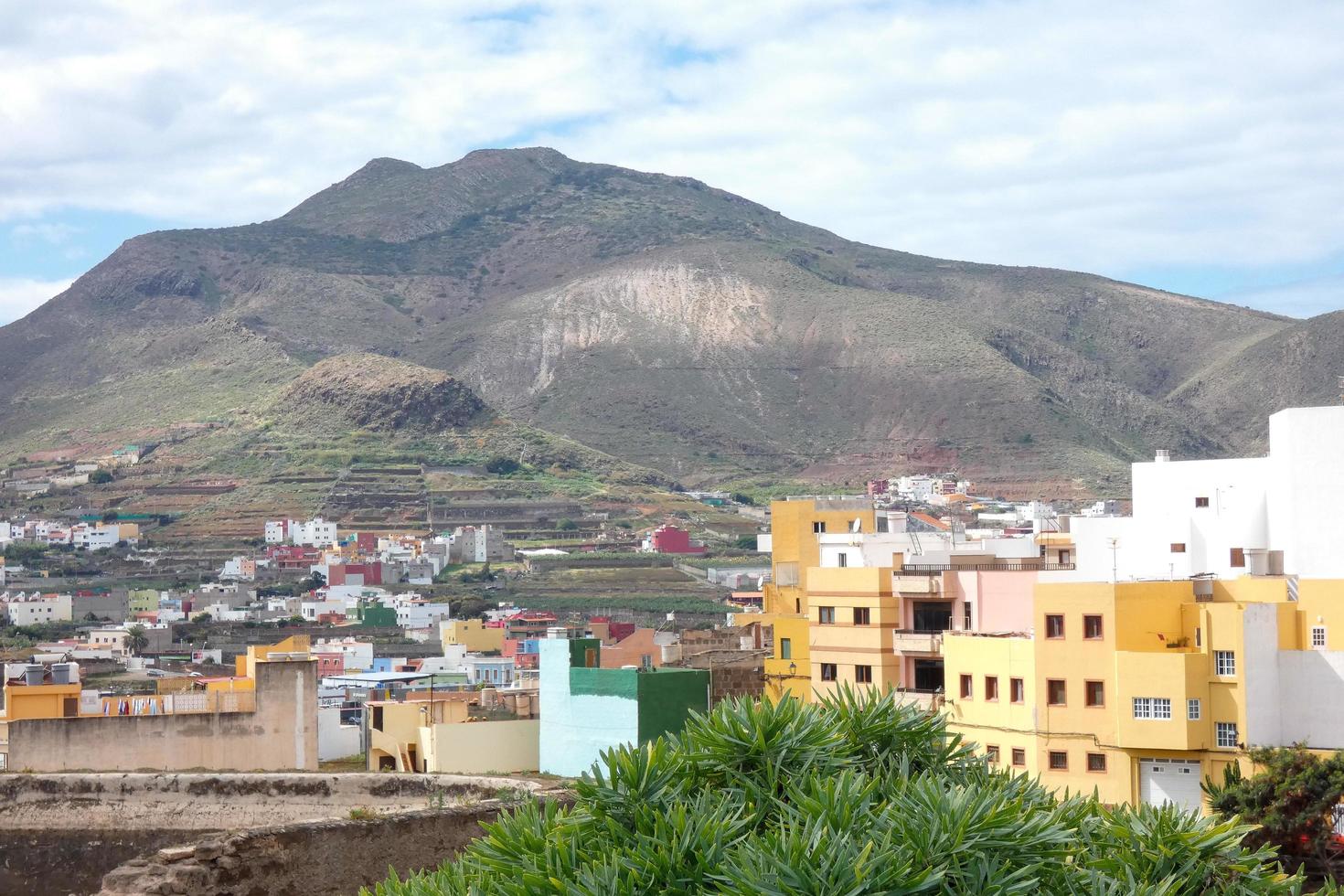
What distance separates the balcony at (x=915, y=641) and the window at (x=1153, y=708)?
14.8 ft

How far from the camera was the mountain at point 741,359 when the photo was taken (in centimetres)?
14012

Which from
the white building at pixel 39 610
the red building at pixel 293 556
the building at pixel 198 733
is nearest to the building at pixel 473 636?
→ the white building at pixel 39 610

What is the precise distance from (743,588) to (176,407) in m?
65.0

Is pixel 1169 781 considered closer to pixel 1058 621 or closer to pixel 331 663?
pixel 1058 621

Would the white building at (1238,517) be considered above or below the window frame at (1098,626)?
above

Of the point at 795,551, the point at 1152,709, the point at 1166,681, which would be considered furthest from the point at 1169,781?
the point at 795,551

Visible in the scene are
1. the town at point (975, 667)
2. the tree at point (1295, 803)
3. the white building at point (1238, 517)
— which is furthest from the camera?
the white building at point (1238, 517)

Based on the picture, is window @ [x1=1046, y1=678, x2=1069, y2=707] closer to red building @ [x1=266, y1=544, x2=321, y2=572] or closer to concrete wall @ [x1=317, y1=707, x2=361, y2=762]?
concrete wall @ [x1=317, y1=707, x2=361, y2=762]

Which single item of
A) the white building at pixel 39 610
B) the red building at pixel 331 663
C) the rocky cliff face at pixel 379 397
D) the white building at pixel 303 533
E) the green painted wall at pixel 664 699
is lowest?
the red building at pixel 331 663

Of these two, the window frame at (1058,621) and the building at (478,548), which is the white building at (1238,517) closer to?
the window frame at (1058,621)

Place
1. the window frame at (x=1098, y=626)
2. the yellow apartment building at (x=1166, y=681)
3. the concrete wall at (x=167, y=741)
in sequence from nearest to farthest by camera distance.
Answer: the yellow apartment building at (x=1166, y=681)
the window frame at (x=1098, y=626)
the concrete wall at (x=167, y=741)

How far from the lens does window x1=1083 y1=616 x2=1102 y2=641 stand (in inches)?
778

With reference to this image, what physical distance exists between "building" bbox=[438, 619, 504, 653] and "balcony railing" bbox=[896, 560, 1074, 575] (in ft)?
132

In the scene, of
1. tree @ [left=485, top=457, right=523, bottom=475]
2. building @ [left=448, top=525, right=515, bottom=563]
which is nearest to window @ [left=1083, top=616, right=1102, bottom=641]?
building @ [left=448, top=525, right=515, bottom=563]
